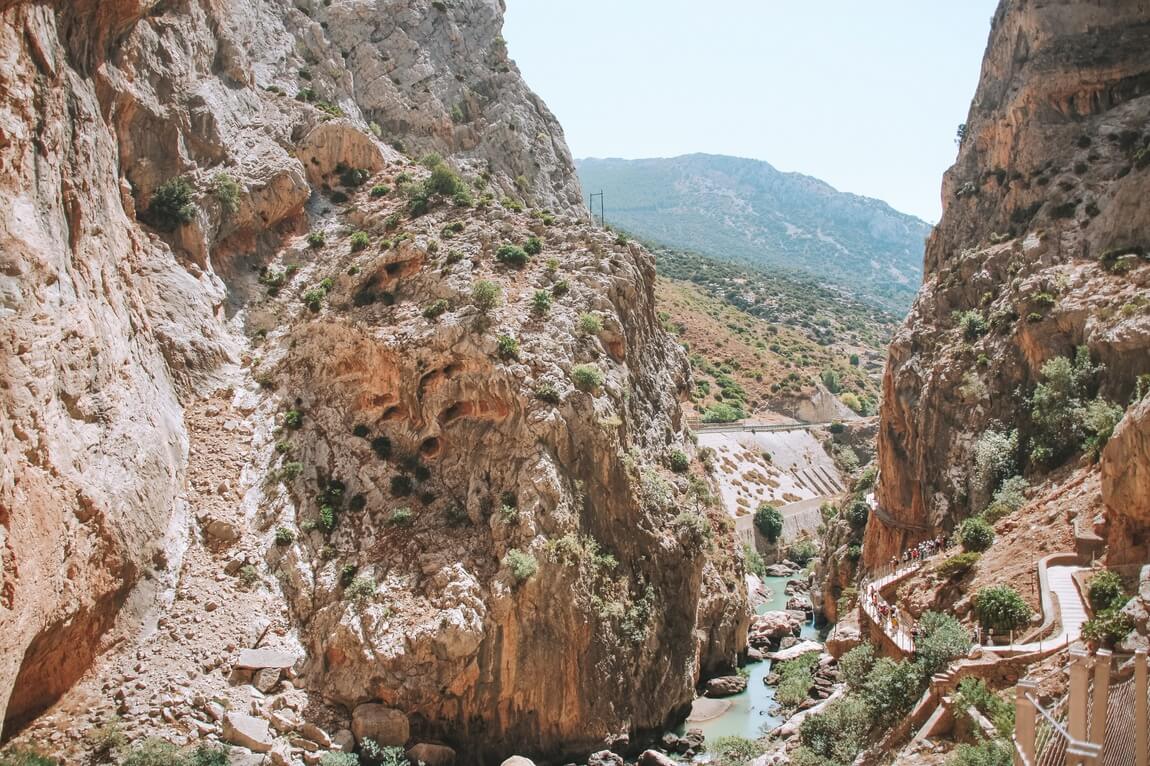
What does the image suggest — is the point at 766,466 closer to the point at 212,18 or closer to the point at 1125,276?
the point at 1125,276

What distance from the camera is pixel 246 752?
27562 millimetres

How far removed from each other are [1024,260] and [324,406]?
3762 cm

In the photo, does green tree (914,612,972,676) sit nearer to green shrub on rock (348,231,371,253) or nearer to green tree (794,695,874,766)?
green tree (794,695,874,766)

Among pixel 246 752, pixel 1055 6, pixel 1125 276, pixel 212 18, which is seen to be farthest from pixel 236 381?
pixel 1055 6

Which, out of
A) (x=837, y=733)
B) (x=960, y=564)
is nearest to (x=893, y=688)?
(x=837, y=733)

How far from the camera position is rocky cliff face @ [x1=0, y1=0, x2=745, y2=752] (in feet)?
89.7

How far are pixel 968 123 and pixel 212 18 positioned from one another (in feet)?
169

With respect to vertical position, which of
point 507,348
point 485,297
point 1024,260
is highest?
point 1024,260

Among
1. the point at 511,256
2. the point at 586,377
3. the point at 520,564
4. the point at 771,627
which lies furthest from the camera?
the point at 771,627

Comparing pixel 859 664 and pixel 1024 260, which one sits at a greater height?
pixel 1024 260

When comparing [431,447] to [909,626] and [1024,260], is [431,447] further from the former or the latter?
[1024,260]

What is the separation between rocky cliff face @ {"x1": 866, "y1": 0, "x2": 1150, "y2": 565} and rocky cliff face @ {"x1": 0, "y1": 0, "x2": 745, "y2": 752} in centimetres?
1315

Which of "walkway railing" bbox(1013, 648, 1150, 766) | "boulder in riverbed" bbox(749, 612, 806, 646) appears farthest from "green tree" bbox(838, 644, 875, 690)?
"boulder in riverbed" bbox(749, 612, 806, 646)

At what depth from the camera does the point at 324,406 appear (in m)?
40.3
